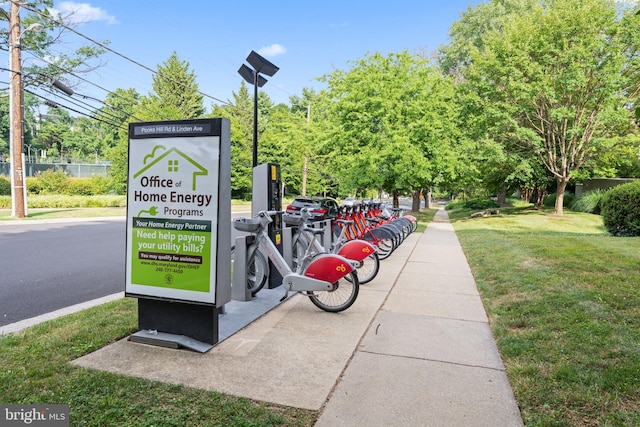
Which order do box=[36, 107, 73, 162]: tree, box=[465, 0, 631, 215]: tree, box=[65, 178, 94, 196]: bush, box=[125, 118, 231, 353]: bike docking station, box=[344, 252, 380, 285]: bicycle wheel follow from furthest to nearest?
box=[36, 107, 73, 162]: tree, box=[65, 178, 94, 196]: bush, box=[465, 0, 631, 215]: tree, box=[344, 252, 380, 285]: bicycle wheel, box=[125, 118, 231, 353]: bike docking station

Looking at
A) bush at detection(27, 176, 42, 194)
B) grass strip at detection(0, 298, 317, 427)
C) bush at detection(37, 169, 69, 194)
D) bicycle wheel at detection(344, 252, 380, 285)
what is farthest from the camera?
bush at detection(37, 169, 69, 194)

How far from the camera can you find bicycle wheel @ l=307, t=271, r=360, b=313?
17.0ft

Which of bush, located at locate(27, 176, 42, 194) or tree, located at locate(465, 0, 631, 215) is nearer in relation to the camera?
tree, located at locate(465, 0, 631, 215)

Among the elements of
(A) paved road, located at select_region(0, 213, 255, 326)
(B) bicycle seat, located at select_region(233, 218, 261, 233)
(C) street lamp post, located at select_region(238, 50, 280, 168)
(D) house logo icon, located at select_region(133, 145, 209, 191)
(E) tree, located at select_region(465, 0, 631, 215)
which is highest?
(E) tree, located at select_region(465, 0, 631, 215)

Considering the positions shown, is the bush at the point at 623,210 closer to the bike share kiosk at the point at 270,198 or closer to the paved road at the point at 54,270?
the bike share kiosk at the point at 270,198

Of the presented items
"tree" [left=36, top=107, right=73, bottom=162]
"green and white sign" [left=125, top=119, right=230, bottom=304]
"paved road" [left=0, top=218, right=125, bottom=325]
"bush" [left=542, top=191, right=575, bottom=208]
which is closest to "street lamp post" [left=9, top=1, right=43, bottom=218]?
A: "paved road" [left=0, top=218, right=125, bottom=325]

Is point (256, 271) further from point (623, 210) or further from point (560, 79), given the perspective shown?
point (560, 79)

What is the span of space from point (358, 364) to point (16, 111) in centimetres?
1966

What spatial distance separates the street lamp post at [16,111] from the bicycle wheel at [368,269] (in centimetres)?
1701

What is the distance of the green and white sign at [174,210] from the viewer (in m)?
3.91

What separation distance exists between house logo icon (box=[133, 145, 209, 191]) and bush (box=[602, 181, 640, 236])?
12248 millimetres

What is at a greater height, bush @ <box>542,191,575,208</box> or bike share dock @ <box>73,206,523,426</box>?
bush @ <box>542,191,575,208</box>

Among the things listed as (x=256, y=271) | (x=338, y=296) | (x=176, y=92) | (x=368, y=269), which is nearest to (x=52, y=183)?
(x=176, y=92)

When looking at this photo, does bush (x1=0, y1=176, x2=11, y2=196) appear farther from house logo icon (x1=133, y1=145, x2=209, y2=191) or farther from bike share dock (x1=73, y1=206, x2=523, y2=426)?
house logo icon (x1=133, y1=145, x2=209, y2=191)
